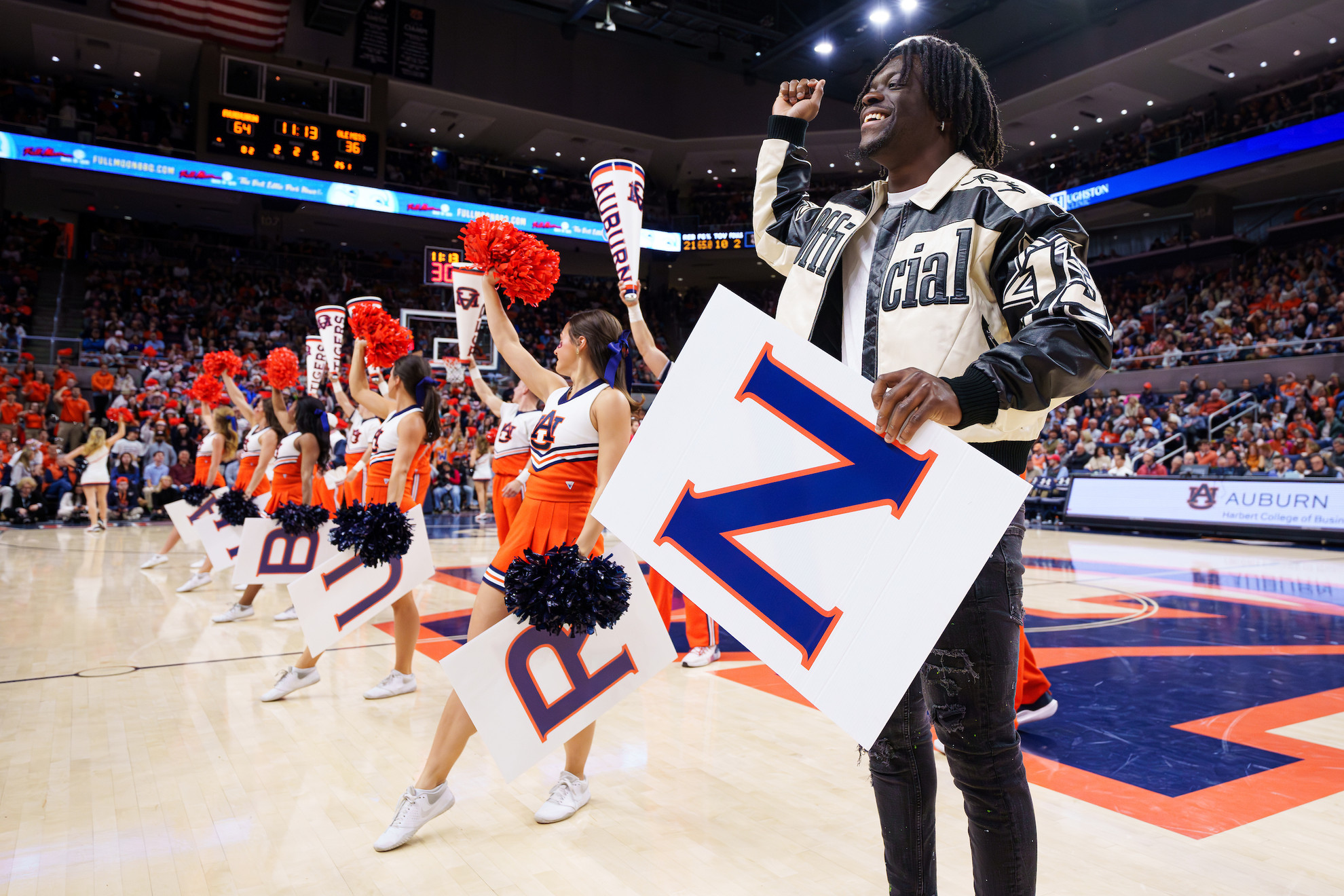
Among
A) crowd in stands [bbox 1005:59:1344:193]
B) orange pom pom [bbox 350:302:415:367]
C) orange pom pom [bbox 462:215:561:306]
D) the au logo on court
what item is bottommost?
the au logo on court

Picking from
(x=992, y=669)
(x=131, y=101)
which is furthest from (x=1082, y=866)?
(x=131, y=101)

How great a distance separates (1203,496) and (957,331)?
12277mm

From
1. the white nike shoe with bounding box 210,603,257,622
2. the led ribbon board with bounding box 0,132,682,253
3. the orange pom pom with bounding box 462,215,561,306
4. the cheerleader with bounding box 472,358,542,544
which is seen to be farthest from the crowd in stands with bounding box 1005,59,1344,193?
the white nike shoe with bounding box 210,603,257,622

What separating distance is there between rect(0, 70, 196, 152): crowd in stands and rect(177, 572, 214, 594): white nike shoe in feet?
47.2

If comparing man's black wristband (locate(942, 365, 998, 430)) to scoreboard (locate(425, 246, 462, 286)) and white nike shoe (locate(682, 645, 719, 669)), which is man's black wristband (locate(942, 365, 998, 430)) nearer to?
white nike shoe (locate(682, 645, 719, 669))

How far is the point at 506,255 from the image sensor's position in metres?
3.01

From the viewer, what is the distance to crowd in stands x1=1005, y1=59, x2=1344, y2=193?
16.5 m

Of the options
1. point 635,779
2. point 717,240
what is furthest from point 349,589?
point 717,240

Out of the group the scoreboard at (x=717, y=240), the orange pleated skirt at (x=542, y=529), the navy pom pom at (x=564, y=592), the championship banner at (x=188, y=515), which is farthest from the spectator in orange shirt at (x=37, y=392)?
the scoreboard at (x=717, y=240)

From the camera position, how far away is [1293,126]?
52.3 feet

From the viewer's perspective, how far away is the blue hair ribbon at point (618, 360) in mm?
2896

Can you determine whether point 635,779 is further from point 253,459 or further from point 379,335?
point 253,459

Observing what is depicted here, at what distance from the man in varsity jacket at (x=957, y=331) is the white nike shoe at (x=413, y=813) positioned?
1.44 m

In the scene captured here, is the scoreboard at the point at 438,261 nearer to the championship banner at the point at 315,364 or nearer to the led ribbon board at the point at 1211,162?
the championship banner at the point at 315,364
